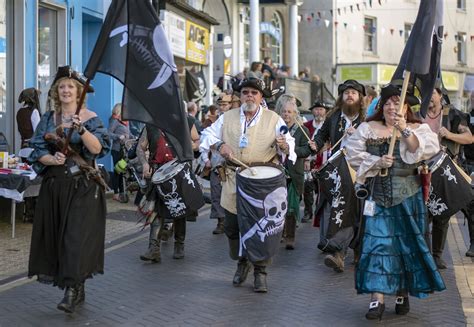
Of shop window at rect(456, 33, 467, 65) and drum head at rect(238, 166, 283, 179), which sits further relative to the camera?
shop window at rect(456, 33, 467, 65)

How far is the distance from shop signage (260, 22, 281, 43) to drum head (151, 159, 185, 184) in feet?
68.1

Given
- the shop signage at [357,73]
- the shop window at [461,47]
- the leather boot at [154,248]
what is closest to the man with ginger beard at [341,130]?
the leather boot at [154,248]

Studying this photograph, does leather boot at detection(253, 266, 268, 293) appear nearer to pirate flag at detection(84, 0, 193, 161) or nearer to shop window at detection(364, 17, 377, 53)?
pirate flag at detection(84, 0, 193, 161)

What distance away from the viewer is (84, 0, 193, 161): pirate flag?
6.15m

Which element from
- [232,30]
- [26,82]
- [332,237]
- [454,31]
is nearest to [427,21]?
[332,237]

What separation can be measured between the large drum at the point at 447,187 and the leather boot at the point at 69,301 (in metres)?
3.78

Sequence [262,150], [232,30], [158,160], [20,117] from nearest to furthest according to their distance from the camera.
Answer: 1. [262,150]
2. [158,160]
3. [20,117]
4. [232,30]

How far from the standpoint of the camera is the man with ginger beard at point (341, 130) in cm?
855

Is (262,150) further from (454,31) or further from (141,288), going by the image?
(454,31)

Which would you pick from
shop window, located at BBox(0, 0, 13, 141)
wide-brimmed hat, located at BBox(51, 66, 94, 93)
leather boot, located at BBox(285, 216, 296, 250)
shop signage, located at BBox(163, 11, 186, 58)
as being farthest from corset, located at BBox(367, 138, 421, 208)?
shop signage, located at BBox(163, 11, 186, 58)

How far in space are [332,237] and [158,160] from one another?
7.01 ft

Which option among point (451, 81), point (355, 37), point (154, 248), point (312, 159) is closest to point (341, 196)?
point (154, 248)

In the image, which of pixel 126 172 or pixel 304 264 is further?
pixel 126 172

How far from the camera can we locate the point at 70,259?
6355 mm
